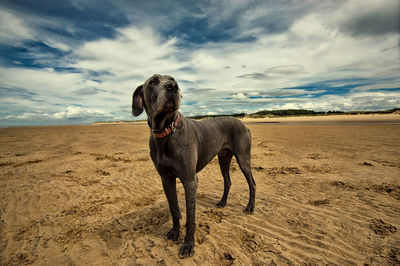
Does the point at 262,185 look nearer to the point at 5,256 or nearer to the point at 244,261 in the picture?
the point at 244,261

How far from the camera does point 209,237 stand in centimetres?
333

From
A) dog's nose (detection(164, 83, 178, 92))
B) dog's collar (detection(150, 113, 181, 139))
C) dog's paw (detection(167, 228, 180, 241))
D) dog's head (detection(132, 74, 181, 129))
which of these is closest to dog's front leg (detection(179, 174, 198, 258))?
dog's paw (detection(167, 228, 180, 241))

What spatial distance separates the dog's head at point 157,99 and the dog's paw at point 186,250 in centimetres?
204

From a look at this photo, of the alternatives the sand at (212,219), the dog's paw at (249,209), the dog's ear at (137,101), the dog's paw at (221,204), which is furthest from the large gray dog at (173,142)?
the dog's paw at (249,209)

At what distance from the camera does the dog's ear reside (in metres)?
3.23

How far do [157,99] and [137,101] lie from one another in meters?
0.72

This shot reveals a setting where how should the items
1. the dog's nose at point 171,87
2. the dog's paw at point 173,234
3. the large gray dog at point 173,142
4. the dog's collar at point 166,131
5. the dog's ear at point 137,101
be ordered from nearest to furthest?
the dog's nose at point 171,87 → the large gray dog at point 173,142 → the dog's collar at point 166,131 → the dog's ear at point 137,101 → the dog's paw at point 173,234

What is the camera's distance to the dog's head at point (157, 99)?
8.64 ft

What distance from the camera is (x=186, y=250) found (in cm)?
297

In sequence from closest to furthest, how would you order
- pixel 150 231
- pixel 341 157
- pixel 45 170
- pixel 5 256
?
pixel 5 256 < pixel 150 231 < pixel 45 170 < pixel 341 157

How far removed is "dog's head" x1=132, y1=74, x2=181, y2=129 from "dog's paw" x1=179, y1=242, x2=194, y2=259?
2043mm

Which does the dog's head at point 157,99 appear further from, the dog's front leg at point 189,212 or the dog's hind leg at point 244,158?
the dog's hind leg at point 244,158

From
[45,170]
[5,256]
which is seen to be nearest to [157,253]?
[5,256]

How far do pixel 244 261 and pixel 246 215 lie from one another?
1.35m
